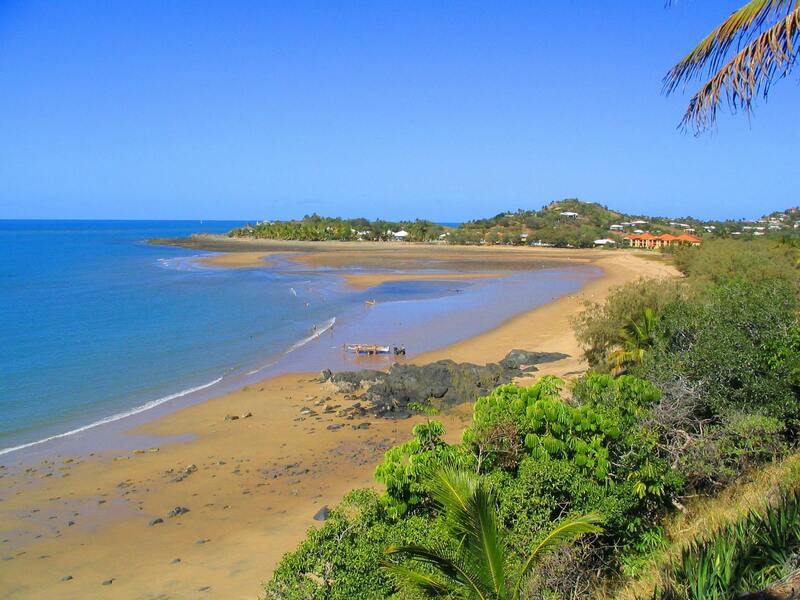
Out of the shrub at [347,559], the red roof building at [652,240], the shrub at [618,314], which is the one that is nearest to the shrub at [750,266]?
the shrub at [618,314]

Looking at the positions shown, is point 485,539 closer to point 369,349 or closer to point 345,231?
point 369,349

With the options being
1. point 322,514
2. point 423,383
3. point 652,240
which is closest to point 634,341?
point 423,383

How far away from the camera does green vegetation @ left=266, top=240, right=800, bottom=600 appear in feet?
17.5

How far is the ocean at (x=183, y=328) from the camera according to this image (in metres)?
21.6

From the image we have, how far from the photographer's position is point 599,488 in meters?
7.88

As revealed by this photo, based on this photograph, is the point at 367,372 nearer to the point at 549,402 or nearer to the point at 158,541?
the point at 158,541

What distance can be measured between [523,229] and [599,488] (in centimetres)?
13050

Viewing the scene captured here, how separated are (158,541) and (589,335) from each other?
1328cm

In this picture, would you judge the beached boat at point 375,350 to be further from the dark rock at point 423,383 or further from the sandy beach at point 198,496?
the sandy beach at point 198,496

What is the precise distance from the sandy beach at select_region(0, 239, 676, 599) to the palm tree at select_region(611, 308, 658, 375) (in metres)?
4.37

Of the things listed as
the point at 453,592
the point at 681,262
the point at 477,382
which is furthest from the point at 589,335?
the point at 681,262

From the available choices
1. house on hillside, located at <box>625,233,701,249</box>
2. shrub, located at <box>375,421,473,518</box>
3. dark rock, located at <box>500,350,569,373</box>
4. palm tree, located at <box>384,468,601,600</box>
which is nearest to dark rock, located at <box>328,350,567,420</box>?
dark rock, located at <box>500,350,569,373</box>

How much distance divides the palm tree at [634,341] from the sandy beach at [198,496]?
4.37 m

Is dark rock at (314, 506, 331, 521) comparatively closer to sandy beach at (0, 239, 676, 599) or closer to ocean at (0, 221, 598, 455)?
sandy beach at (0, 239, 676, 599)
